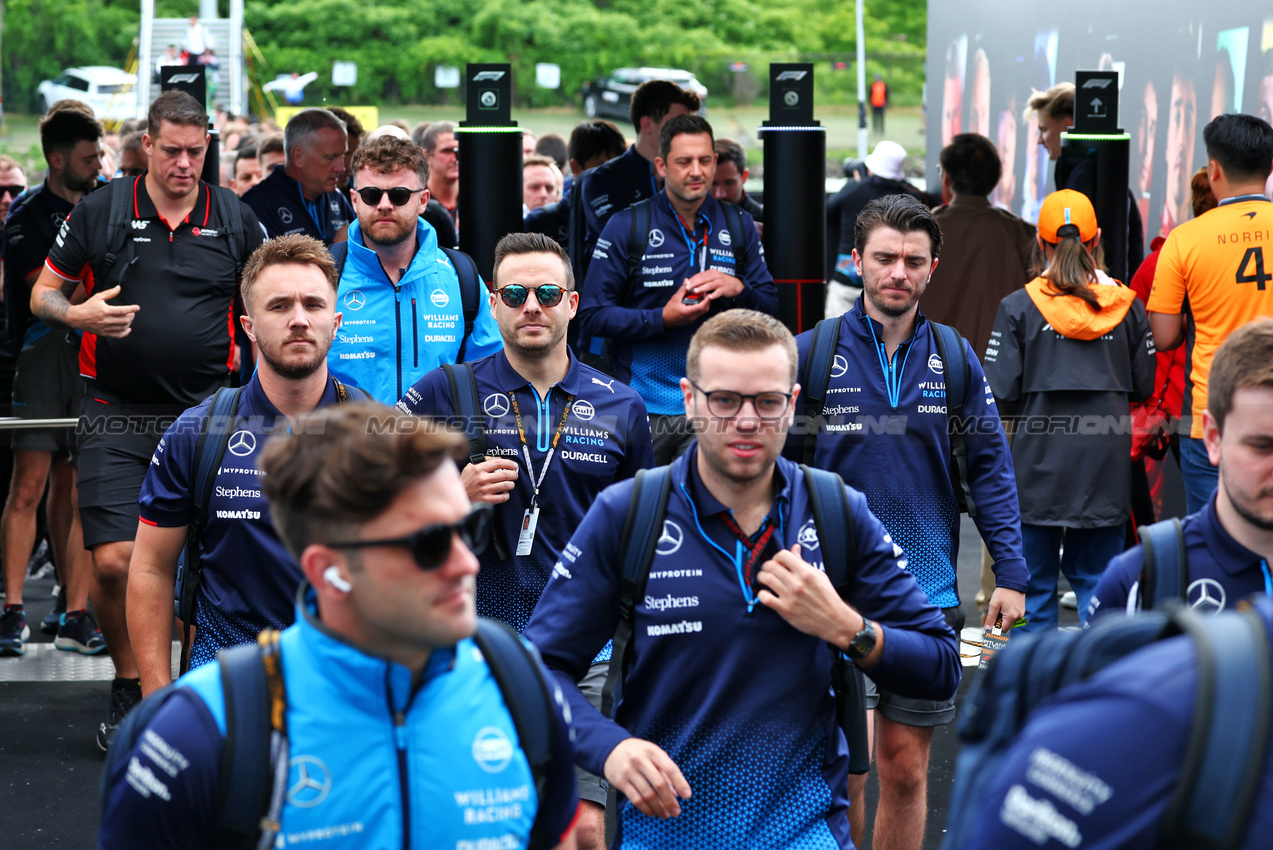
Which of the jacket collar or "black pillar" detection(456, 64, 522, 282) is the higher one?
"black pillar" detection(456, 64, 522, 282)

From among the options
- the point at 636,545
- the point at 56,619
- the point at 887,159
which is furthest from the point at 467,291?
the point at 887,159

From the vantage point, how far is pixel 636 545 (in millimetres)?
3115

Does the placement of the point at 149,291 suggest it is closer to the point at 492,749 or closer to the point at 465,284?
the point at 465,284

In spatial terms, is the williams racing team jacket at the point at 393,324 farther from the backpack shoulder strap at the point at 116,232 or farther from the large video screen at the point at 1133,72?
the large video screen at the point at 1133,72

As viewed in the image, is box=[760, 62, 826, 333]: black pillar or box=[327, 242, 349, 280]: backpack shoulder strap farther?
box=[760, 62, 826, 333]: black pillar

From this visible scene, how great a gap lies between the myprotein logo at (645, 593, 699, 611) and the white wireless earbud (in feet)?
3.71

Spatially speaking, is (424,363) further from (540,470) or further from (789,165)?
(789,165)

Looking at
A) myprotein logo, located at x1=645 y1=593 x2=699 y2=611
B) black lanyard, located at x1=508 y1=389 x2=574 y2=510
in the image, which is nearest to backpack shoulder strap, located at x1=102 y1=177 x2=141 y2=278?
black lanyard, located at x1=508 y1=389 x2=574 y2=510

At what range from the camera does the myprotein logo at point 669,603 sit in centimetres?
308

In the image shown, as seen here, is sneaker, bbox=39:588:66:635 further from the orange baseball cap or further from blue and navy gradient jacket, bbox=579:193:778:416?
the orange baseball cap

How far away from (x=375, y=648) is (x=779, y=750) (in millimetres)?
1306

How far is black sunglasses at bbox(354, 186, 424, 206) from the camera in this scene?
212 inches

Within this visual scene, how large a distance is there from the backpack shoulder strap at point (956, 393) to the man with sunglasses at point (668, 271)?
65.4 inches

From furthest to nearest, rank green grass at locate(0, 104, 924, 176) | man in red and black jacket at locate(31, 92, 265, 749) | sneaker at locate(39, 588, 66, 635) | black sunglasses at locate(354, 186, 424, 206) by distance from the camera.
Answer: green grass at locate(0, 104, 924, 176) → sneaker at locate(39, 588, 66, 635) → man in red and black jacket at locate(31, 92, 265, 749) → black sunglasses at locate(354, 186, 424, 206)
